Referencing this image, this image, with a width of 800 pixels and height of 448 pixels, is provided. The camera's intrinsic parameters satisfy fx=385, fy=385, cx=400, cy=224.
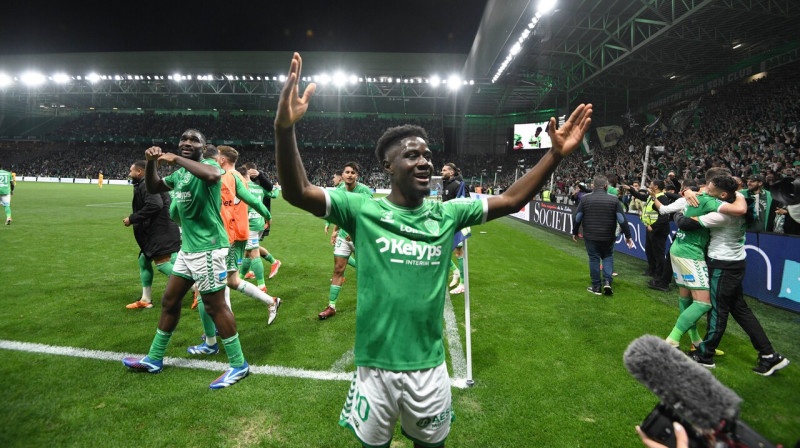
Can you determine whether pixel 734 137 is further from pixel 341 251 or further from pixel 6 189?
pixel 6 189

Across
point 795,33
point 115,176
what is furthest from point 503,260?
point 115,176

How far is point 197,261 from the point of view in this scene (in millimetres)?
3770

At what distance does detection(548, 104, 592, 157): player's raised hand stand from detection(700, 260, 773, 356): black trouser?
348cm

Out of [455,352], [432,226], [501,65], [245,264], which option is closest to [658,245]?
[455,352]

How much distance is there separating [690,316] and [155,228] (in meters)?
7.13

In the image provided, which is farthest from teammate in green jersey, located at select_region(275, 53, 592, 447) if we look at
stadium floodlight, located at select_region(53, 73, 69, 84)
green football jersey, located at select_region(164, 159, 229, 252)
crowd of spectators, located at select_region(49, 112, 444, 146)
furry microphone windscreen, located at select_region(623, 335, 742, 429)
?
Answer: stadium floodlight, located at select_region(53, 73, 69, 84)

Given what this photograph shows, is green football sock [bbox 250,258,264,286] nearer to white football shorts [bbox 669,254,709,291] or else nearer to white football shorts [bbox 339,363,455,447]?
white football shorts [bbox 339,363,455,447]

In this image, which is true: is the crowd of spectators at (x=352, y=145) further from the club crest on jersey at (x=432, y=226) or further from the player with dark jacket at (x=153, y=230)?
the club crest on jersey at (x=432, y=226)

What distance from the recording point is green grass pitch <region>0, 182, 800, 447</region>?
121 inches

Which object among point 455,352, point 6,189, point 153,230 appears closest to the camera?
point 455,352

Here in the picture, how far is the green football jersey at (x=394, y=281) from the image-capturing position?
1854 mm

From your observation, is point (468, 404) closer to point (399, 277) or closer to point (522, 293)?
point (399, 277)

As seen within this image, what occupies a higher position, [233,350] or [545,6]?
[545,6]

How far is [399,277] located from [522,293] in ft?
20.0
